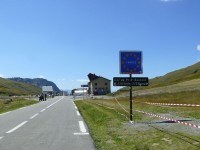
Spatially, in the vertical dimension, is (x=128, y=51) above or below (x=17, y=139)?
above

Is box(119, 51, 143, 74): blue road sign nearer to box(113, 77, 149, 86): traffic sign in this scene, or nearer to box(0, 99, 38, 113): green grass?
box(113, 77, 149, 86): traffic sign

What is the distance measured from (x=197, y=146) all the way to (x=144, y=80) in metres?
11.0

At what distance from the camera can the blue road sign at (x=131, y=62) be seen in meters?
20.7

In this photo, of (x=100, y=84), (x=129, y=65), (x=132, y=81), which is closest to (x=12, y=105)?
(x=132, y=81)

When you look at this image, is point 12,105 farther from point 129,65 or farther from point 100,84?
point 100,84

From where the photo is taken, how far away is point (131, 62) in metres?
20.9

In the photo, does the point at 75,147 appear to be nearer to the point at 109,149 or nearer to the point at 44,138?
the point at 109,149

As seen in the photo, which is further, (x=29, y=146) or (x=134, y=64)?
(x=134, y=64)

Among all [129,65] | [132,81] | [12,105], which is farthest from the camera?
[12,105]

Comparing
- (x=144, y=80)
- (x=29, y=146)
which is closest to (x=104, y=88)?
(x=144, y=80)

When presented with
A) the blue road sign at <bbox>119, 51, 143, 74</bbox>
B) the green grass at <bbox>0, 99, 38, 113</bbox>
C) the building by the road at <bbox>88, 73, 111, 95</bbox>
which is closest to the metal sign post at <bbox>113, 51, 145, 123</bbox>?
the blue road sign at <bbox>119, 51, 143, 74</bbox>

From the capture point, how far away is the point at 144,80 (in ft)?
69.5

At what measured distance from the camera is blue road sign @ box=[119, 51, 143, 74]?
20719 millimetres

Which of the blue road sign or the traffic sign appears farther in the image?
the traffic sign
